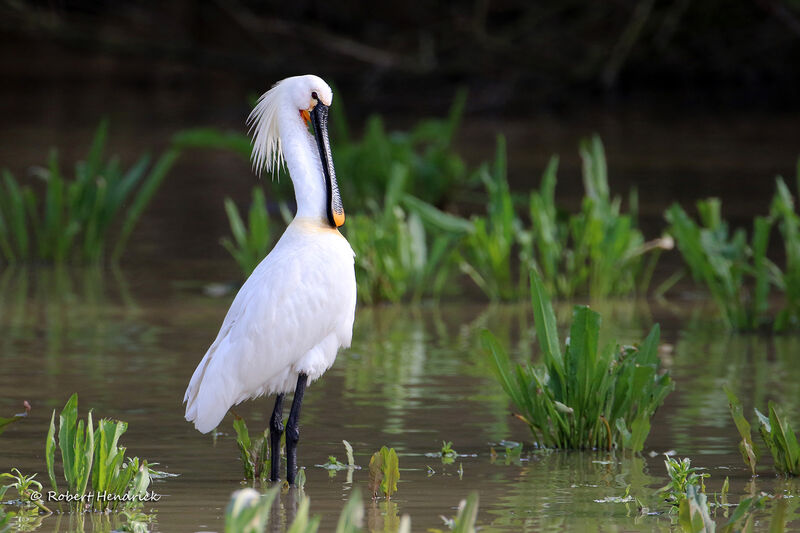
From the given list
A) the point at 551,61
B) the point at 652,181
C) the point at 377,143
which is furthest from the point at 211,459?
the point at 551,61

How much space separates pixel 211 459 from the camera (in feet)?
16.7

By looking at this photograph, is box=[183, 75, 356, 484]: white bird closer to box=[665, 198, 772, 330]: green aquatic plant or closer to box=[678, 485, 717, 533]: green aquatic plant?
box=[678, 485, 717, 533]: green aquatic plant

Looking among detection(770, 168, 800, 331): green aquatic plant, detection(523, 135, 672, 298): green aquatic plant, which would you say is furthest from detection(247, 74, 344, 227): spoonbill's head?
detection(523, 135, 672, 298): green aquatic plant

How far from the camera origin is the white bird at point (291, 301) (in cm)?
465

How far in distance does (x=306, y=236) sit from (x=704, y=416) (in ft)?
6.02

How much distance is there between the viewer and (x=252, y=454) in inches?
191

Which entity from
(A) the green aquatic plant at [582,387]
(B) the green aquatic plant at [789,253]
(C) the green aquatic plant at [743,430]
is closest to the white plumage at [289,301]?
(A) the green aquatic plant at [582,387]

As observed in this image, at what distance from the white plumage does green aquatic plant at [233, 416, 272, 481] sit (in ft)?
0.34

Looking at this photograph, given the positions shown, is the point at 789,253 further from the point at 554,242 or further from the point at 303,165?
the point at 303,165

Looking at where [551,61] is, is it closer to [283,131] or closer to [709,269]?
[709,269]

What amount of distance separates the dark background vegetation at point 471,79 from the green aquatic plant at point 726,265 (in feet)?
16.2

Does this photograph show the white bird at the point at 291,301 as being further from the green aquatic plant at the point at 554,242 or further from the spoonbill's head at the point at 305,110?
the green aquatic plant at the point at 554,242

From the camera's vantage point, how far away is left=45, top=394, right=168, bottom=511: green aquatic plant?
4.23m

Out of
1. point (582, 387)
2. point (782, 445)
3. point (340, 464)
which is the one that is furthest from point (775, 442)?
point (340, 464)
